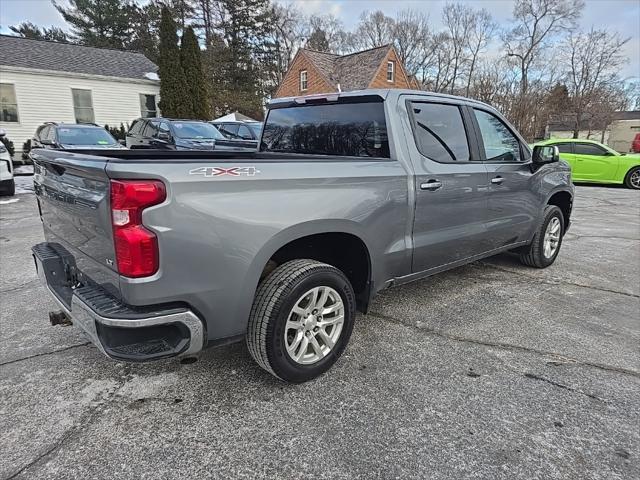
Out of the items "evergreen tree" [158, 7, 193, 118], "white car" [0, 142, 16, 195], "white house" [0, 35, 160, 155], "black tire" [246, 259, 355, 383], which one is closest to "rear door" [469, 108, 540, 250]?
"black tire" [246, 259, 355, 383]

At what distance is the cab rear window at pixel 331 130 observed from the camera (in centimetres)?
323

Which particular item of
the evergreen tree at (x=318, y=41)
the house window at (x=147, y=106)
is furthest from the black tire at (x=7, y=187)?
the evergreen tree at (x=318, y=41)

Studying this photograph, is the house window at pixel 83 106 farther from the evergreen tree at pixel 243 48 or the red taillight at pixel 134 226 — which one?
the red taillight at pixel 134 226

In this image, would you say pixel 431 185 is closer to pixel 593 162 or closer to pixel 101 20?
pixel 593 162

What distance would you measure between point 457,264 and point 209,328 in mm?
2402

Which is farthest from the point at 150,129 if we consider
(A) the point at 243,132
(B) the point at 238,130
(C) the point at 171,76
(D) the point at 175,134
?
(C) the point at 171,76

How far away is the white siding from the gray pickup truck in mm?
19500

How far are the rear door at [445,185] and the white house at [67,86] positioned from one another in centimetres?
2083

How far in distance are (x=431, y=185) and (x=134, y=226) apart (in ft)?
7.03

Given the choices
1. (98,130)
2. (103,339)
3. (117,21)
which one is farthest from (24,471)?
(117,21)

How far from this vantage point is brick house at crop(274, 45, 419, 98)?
30094 millimetres

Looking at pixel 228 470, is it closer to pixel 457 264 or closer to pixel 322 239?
pixel 322 239

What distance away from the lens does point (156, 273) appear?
2.02m

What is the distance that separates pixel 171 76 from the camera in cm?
2173
